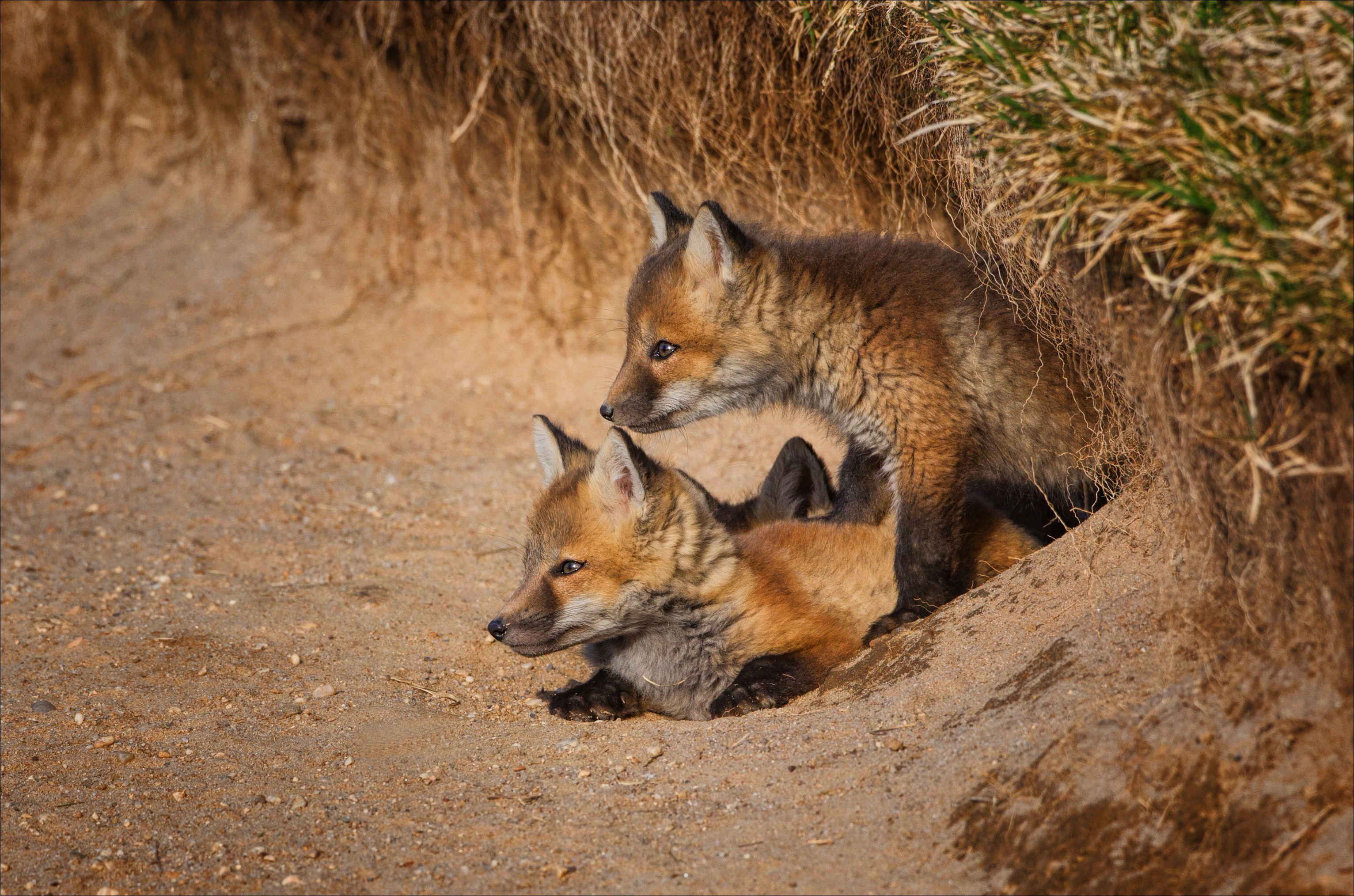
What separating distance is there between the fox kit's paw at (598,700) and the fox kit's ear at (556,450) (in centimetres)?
83

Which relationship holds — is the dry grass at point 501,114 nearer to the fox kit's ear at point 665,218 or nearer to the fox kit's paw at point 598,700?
the fox kit's ear at point 665,218

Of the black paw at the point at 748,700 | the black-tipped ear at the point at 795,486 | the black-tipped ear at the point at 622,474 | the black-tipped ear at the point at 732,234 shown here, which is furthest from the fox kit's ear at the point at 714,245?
the black paw at the point at 748,700

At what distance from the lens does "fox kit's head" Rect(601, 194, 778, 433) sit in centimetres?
454

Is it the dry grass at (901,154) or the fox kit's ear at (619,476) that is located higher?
the dry grass at (901,154)

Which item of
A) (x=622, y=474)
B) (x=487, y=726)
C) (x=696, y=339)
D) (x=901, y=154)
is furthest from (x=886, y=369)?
(x=487, y=726)

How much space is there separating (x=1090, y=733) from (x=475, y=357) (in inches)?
228

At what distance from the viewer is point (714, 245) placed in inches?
177

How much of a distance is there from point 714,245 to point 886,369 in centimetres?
84

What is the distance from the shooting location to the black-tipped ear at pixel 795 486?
17.5ft

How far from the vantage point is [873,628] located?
13.9 ft

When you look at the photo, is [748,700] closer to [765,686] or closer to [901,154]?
[765,686]

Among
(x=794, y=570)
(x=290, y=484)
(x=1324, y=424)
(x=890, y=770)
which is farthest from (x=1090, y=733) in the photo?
(x=290, y=484)

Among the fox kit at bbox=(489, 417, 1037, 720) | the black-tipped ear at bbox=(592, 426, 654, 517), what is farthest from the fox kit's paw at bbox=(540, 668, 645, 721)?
the black-tipped ear at bbox=(592, 426, 654, 517)

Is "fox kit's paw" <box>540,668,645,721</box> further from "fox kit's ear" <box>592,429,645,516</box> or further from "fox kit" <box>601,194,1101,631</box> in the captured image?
"fox kit" <box>601,194,1101,631</box>
